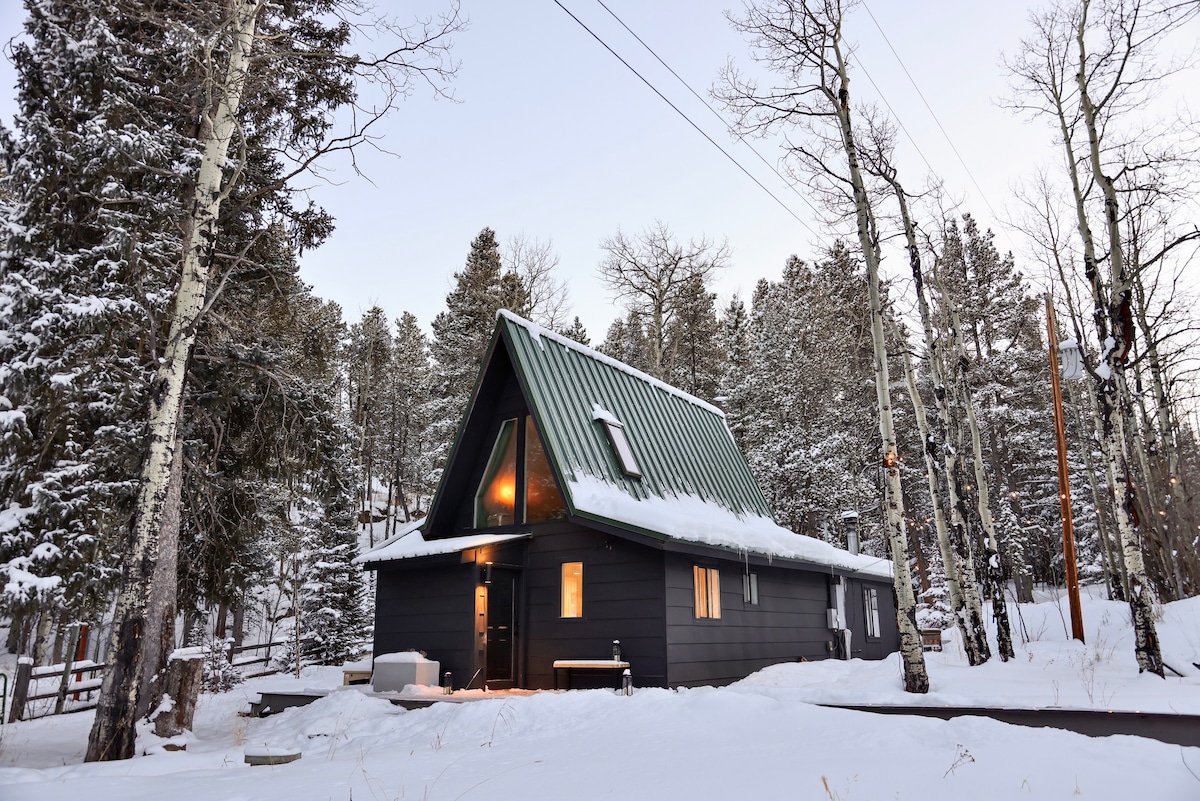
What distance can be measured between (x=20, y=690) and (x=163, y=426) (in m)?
8.34

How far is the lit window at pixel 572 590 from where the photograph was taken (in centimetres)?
1202

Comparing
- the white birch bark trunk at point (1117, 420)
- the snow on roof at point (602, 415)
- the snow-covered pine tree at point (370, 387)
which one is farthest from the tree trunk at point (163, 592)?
the snow-covered pine tree at point (370, 387)

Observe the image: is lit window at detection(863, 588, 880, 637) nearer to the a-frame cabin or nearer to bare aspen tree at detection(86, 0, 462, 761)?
the a-frame cabin

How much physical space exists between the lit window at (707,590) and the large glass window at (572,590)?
74.9 inches

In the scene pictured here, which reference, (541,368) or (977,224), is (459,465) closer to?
(541,368)

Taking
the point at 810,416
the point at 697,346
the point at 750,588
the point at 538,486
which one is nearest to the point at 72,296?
the point at 538,486

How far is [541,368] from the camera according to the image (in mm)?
13344

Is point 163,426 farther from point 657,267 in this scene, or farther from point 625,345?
point 625,345

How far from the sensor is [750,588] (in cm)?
1368

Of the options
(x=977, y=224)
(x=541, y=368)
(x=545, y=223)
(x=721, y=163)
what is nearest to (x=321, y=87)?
(x=541, y=368)

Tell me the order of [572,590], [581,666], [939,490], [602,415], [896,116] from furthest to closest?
[602,415] < [896,116] < [572,590] < [939,490] < [581,666]

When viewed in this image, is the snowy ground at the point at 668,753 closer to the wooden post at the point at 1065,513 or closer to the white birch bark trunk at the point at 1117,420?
the white birch bark trunk at the point at 1117,420

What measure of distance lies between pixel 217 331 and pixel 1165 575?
76.4 feet

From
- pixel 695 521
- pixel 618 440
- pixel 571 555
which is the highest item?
pixel 618 440
